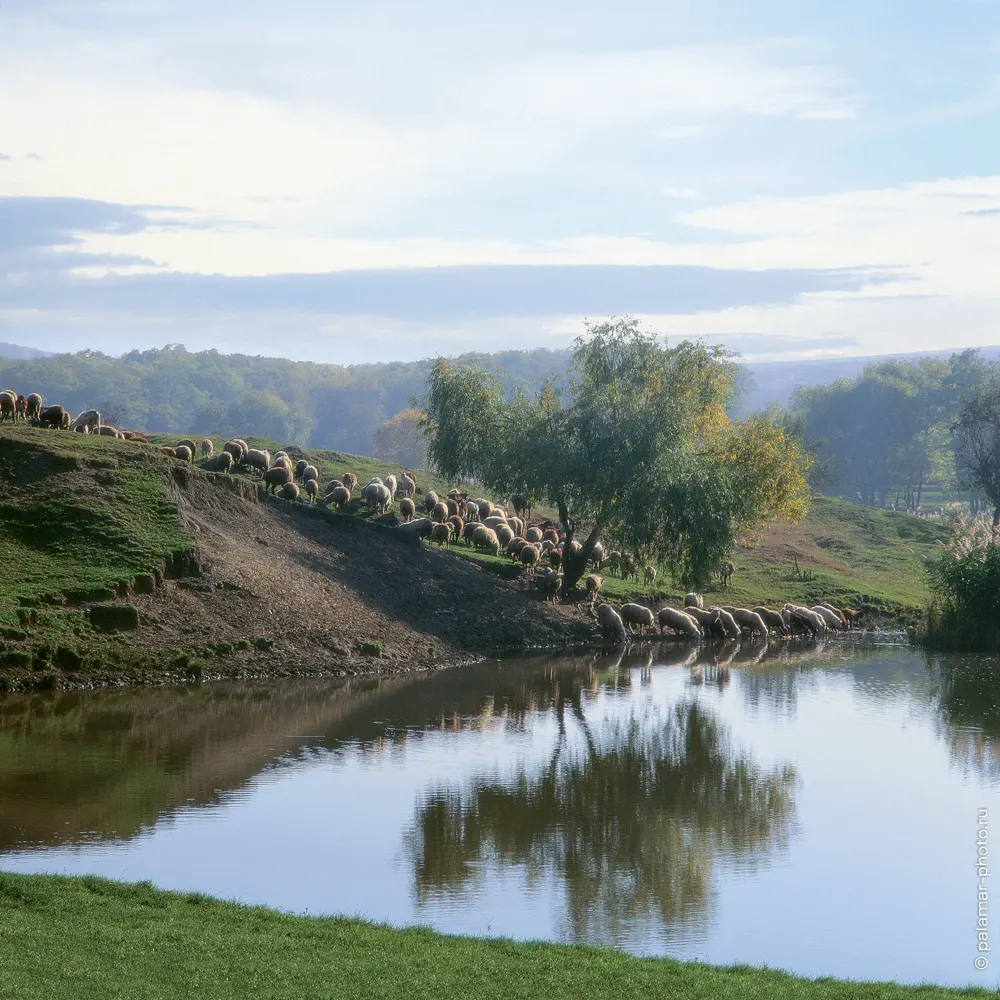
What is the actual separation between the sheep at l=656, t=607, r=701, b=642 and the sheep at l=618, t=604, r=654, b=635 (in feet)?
2.65

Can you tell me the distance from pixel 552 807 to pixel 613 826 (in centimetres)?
122

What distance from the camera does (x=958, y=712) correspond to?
2591cm

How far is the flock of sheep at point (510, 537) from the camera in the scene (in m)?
37.0

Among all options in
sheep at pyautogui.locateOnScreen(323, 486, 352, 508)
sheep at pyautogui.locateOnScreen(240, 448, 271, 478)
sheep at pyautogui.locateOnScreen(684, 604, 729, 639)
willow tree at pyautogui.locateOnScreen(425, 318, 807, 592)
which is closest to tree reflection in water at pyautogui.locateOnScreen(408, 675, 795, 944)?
willow tree at pyautogui.locateOnScreen(425, 318, 807, 592)

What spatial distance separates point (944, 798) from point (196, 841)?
10731 millimetres

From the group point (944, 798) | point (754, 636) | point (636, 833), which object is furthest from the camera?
point (754, 636)


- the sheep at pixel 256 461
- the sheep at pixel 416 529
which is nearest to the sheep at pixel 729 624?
the sheep at pixel 416 529

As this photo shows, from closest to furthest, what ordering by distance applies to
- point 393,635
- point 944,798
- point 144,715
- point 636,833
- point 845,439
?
point 636,833 < point 944,798 < point 144,715 < point 393,635 < point 845,439

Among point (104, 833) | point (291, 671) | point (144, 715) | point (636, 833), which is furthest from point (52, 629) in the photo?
point (636, 833)

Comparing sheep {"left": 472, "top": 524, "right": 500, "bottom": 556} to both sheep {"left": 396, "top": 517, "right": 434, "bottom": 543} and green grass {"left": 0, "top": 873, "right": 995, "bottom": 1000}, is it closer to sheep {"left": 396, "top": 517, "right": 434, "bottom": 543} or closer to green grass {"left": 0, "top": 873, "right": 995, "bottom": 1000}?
sheep {"left": 396, "top": 517, "right": 434, "bottom": 543}

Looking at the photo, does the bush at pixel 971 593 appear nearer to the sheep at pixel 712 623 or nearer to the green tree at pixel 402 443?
the sheep at pixel 712 623

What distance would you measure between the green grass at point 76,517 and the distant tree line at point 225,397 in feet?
297

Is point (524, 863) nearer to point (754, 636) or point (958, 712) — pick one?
point (958, 712)

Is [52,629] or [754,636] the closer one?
[52,629]
